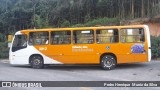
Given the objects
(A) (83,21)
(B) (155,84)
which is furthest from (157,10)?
(B) (155,84)

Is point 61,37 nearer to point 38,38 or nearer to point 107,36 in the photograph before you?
point 38,38

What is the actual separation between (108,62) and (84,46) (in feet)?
5.13

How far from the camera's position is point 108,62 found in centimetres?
1836

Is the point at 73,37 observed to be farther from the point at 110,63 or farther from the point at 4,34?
the point at 4,34

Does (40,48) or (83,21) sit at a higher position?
(83,21)

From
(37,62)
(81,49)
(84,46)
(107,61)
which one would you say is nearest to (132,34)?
(107,61)

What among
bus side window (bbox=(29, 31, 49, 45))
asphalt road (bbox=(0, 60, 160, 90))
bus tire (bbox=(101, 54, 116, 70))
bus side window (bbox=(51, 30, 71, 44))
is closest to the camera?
asphalt road (bbox=(0, 60, 160, 90))

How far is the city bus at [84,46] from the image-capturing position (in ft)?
59.5

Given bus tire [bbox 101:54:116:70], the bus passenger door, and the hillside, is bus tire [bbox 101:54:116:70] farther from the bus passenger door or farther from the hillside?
the hillside

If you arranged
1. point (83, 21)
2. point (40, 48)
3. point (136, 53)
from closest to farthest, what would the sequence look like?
1. point (136, 53)
2. point (40, 48)
3. point (83, 21)

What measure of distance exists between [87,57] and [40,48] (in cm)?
284

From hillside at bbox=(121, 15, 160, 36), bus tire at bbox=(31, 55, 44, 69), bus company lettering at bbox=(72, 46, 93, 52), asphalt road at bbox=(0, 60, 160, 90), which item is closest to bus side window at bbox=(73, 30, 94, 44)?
bus company lettering at bbox=(72, 46, 93, 52)

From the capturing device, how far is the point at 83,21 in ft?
120

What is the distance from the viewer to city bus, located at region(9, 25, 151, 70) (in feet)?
59.5
